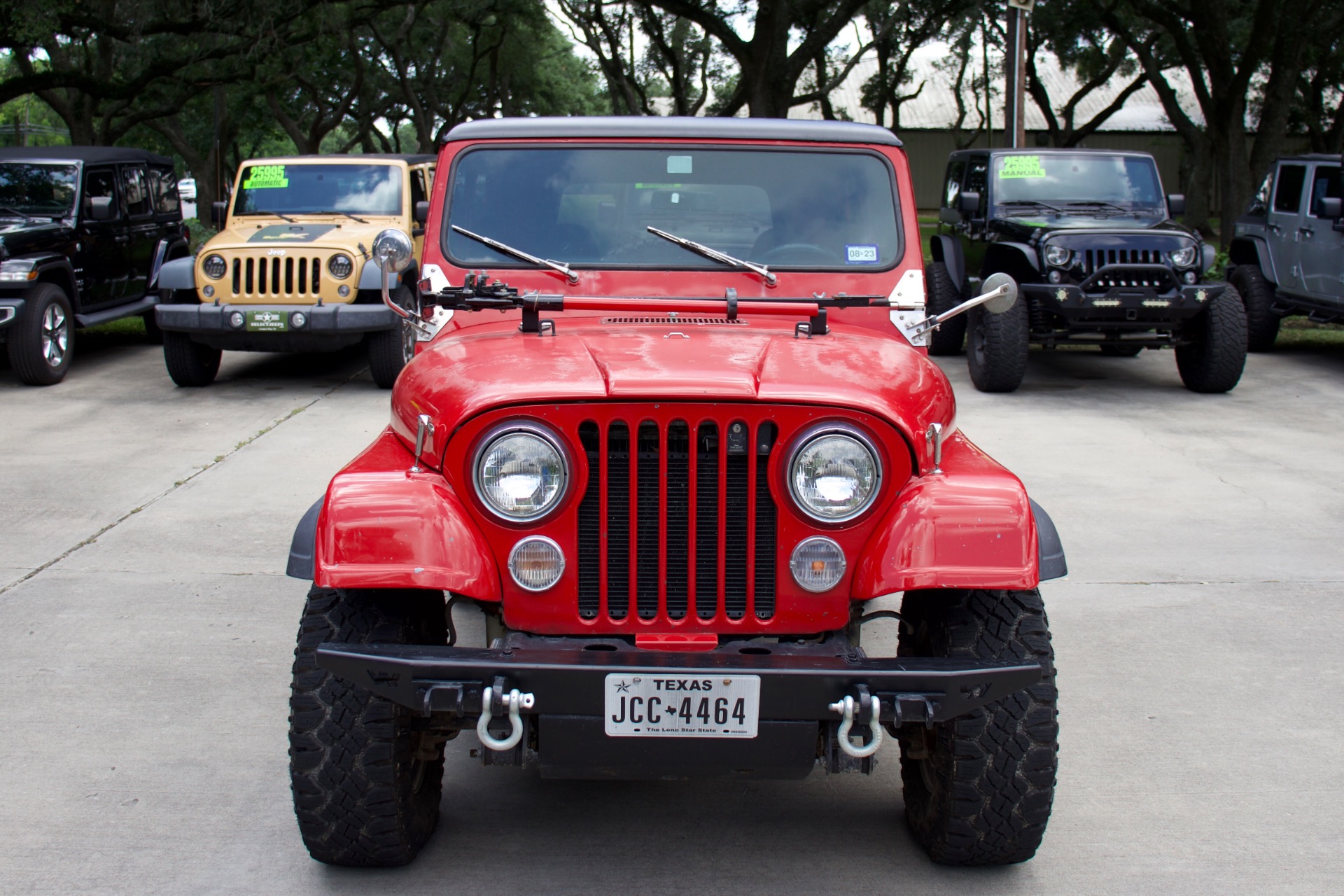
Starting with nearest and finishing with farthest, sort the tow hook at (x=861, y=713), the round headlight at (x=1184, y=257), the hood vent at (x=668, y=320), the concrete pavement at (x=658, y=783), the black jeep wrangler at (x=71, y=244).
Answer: the tow hook at (x=861, y=713) < the concrete pavement at (x=658, y=783) < the hood vent at (x=668, y=320) < the round headlight at (x=1184, y=257) < the black jeep wrangler at (x=71, y=244)

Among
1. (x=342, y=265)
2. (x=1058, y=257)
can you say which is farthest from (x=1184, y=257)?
(x=342, y=265)

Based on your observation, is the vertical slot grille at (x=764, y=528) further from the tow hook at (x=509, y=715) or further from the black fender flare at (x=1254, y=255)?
the black fender flare at (x=1254, y=255)

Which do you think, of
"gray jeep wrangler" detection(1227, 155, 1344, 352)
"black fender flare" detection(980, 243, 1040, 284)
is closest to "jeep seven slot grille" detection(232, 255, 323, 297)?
"black fender flare" detection(980, 243, 1040, 284)

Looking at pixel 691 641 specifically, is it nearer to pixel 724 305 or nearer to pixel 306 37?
pixel 724 305

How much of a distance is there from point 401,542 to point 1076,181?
9432 millimetres

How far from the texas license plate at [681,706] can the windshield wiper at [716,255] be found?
1.61 m

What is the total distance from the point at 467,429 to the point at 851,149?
187 centimetres

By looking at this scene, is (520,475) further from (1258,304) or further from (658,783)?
(1258,304)

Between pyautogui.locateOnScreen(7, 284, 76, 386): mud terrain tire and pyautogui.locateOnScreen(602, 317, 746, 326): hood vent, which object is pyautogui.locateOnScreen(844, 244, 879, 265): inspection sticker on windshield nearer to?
pyautogui.locateOnScreen(602, 317, 746, 326): hood vent

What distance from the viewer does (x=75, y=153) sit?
11211 mm

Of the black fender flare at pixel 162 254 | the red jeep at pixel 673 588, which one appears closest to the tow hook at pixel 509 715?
the red jeep at pixel 673 588

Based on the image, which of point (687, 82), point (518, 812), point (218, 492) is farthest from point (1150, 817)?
point (687, 82)

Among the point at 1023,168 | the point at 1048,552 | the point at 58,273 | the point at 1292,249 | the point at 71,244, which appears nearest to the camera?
the point at 1048,552

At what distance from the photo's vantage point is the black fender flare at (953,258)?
1181cm
